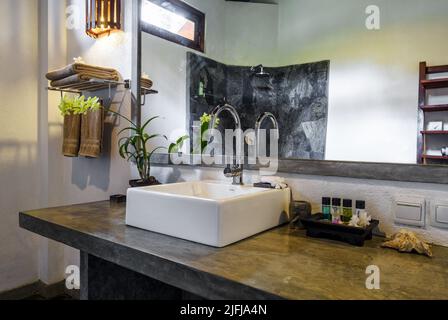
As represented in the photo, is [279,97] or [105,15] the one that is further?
[105,15]

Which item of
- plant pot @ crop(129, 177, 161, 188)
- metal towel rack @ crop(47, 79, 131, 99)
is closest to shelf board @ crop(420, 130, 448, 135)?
plant pot @ crop(129, 177, 161, 188)

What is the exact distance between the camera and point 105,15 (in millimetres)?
1691

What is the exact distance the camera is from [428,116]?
0.91 m

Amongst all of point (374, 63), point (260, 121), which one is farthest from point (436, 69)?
point (260, 121)

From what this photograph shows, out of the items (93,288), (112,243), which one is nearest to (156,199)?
(112,243)

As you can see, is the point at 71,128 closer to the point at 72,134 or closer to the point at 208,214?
the point at 72,134

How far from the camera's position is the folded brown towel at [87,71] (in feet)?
5.17

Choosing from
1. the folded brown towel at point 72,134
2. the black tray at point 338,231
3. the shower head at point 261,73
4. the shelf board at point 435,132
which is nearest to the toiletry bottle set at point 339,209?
the black tray at point 338,231

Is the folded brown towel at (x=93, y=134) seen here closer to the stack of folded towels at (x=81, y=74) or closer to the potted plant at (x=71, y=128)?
the potted plant at (x=71, y=128)

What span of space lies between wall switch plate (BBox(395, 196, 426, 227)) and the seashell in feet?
0.21

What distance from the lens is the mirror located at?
0.92m

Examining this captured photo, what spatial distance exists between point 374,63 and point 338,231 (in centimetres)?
54

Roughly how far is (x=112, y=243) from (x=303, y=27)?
39.2 inches

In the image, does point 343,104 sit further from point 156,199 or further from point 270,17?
point 156,199
